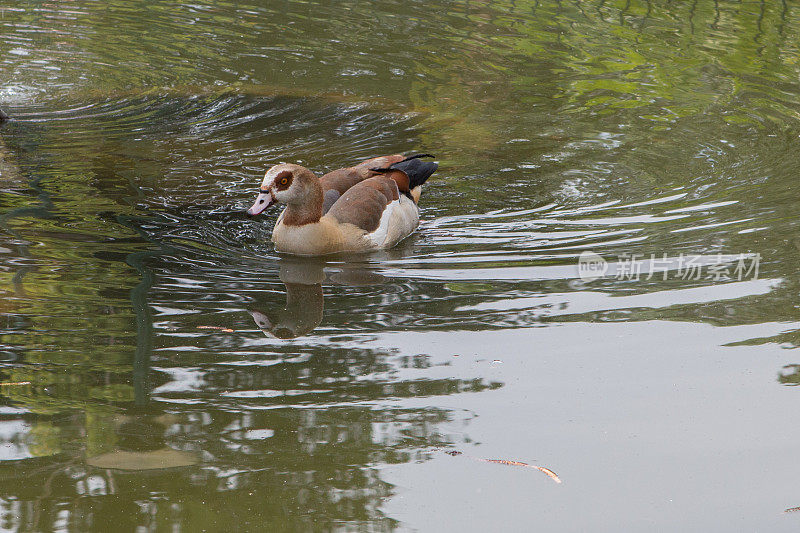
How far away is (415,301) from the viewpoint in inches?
250

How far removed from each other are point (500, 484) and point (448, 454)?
32cm

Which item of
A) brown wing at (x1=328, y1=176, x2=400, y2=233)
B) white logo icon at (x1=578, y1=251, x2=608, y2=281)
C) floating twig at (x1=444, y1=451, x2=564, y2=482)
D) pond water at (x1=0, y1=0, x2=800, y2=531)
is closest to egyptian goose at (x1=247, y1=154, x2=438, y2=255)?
brown wing at (x1=328, y1=176, x2=400, y2=233)

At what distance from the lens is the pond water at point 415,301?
13.7 ft

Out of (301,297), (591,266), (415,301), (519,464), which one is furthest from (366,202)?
(519,464)

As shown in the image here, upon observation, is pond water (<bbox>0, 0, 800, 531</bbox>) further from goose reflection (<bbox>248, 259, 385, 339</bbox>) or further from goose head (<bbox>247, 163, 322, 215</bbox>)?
goose head (<bbox>247, 163, 322, 215</bbox>)

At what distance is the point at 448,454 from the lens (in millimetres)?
4418

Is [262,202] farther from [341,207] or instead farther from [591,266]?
[591,266]

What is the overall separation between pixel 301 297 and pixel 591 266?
2.02 meters

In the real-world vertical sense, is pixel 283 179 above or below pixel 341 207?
above

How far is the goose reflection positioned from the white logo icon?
1.40 m

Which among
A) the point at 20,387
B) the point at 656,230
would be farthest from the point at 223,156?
the point at 20,387

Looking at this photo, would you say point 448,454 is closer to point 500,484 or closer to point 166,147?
point 500,484

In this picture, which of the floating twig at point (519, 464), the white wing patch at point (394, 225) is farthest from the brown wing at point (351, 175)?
the floating twig at point (519, 464)

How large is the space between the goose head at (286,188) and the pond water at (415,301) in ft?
1.37
